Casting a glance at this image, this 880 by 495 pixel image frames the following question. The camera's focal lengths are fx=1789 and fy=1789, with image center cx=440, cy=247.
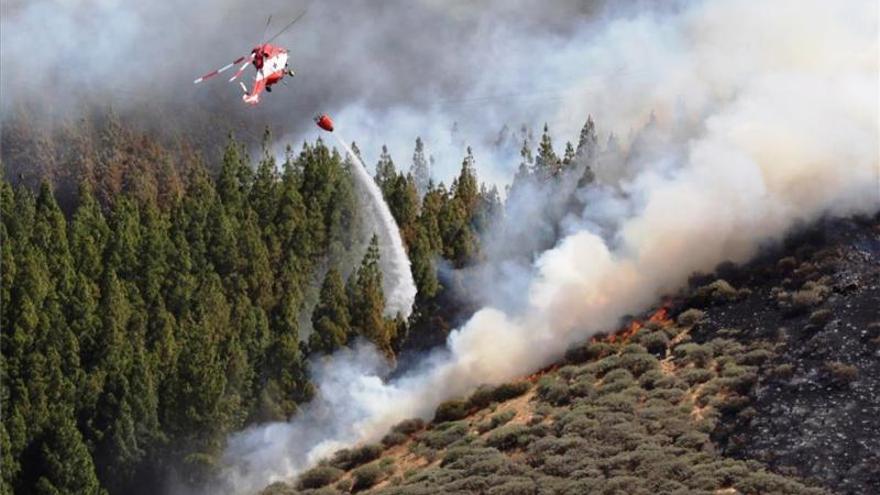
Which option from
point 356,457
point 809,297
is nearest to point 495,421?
point 356,457

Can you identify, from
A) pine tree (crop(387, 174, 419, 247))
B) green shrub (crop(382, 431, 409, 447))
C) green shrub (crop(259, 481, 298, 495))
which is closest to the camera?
green shrub (crop(259, 481, 298, 495))

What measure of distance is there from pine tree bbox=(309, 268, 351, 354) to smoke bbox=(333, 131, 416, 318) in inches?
174

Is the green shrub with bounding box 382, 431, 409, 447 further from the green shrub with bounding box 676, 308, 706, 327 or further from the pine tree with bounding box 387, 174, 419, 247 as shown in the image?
the pine tree with bounding box 387, 174, 419, 247

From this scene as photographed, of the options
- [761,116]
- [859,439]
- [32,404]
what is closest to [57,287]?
[32,404]

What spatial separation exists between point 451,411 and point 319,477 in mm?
8520

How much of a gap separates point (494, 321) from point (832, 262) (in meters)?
19.1

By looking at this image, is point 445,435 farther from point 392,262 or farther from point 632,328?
point 392,262

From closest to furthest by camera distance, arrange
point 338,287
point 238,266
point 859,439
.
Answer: point 859,439, point 338,287, point 238,266

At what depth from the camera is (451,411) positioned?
92.4 metres

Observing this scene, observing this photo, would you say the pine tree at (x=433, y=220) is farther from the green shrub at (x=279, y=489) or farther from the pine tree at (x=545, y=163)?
the green shrub at (x=279, y=489)

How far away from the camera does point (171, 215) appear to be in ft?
442

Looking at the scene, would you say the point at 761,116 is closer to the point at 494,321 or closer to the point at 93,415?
the point at 494,321

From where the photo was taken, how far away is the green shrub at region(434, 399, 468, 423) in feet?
302

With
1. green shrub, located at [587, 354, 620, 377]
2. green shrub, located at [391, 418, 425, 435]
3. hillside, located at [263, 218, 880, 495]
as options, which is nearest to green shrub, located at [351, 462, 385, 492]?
hillside, located at [263, 218, 880, 495]
